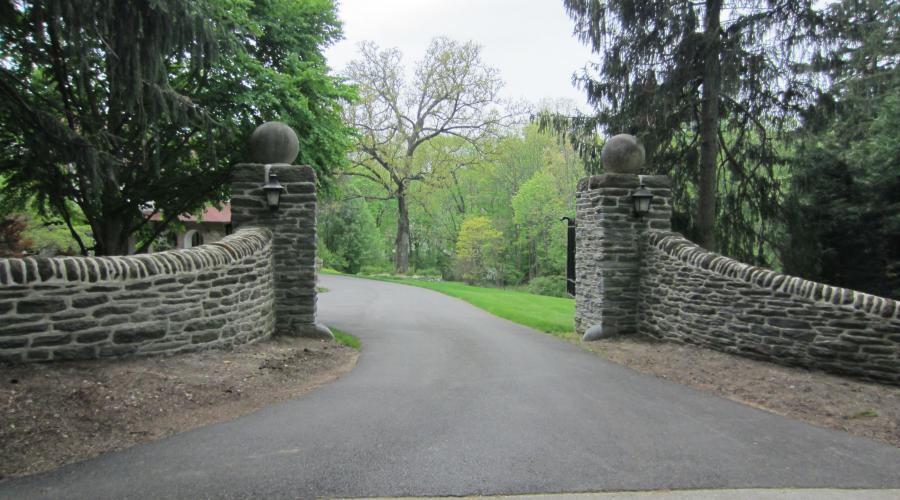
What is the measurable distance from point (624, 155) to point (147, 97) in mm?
7554

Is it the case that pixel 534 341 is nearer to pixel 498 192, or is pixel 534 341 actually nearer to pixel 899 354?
pixel 899 354

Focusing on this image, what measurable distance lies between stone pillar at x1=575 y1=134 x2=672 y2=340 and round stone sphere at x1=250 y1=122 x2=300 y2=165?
5317 millimetres

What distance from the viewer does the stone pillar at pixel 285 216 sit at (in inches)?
333

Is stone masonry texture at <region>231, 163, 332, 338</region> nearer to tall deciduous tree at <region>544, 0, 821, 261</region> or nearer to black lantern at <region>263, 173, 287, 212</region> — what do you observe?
black lantern at <region>263, 173, 287, 212</region>

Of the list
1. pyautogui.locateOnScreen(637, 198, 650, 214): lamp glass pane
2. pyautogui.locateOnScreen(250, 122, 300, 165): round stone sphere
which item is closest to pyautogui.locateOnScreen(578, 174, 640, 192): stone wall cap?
pyautogui.locateOnScreen(637, 198, 650, 214): lamp glass pane

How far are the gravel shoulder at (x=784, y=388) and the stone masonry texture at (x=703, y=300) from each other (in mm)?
285

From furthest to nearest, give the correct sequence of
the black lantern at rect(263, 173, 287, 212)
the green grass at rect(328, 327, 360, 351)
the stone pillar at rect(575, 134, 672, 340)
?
the stone pillar at rect(575, 134, 672, 340) < the green grass at rect(328, 327, 360, 351) < the black lantern at rect(263, 173, 287, 212)

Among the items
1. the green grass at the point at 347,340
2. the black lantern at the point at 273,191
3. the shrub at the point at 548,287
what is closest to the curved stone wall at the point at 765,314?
the green grass at the point at 347,340

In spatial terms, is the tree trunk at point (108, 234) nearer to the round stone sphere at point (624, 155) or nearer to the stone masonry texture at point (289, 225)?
the stone masonry texture at point (289, 225)

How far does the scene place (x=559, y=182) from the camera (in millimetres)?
38906

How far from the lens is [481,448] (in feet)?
13.3

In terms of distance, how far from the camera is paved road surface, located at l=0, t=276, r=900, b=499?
339 cm

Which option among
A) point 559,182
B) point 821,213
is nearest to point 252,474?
point 821,213

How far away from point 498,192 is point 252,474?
45132 millimetres
